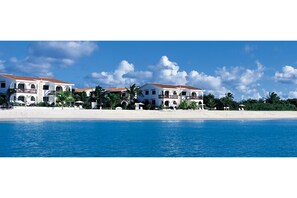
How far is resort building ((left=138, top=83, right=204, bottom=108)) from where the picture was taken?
41.3 m

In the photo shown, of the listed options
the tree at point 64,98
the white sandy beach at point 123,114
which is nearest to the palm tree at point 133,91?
the white sandy beach at point 123,114

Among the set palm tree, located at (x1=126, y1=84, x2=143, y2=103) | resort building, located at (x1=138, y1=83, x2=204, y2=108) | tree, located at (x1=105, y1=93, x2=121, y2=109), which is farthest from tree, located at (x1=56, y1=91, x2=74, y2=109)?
resort building, located at (x1=138, y1=83, x2=204, y2=108)

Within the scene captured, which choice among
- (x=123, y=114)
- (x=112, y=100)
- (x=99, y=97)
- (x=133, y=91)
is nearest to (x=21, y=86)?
(x=99, y=97)

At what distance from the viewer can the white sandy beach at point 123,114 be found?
89.8ft

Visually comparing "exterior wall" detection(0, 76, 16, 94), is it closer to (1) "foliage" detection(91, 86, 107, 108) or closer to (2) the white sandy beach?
(2) the white sandy beach

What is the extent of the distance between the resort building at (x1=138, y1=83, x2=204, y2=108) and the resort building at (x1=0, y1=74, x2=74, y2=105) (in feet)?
30.4

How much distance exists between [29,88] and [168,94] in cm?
1552
